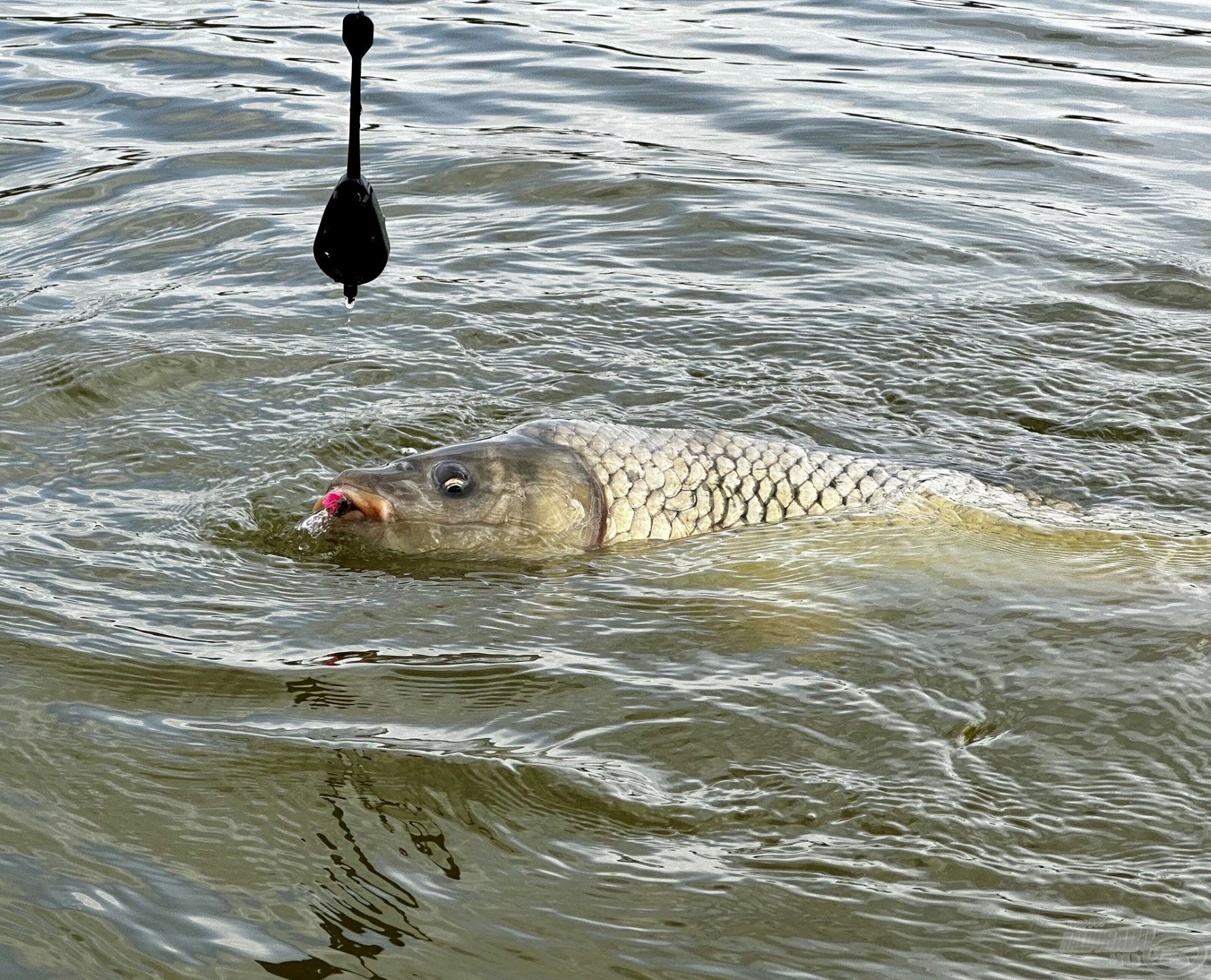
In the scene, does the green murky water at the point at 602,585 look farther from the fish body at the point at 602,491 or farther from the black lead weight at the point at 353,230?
the black lead weight at the point at 353,230

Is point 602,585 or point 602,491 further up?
point 602,491

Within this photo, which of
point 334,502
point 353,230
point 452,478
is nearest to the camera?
point 353,230

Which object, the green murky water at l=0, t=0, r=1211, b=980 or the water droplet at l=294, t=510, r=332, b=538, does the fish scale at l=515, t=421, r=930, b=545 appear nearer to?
the green murky water at l=0, t=0, r=1211, b=980

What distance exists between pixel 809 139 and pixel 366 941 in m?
8.20

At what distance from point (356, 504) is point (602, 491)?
2.54 ft

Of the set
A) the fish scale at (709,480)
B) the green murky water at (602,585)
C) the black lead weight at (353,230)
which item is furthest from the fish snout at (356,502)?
the black lead weight at (353,230)

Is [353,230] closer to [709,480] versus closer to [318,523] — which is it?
[318,523]

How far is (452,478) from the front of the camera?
16.1 ft

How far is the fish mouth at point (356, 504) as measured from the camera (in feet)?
15.7

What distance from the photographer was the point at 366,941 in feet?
9.57

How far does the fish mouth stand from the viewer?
4.80 meters

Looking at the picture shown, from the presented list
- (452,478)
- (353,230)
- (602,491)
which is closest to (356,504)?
(452,478)

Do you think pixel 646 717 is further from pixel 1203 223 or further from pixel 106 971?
pixel 1203 223

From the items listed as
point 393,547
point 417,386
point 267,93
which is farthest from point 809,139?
point 393,547
